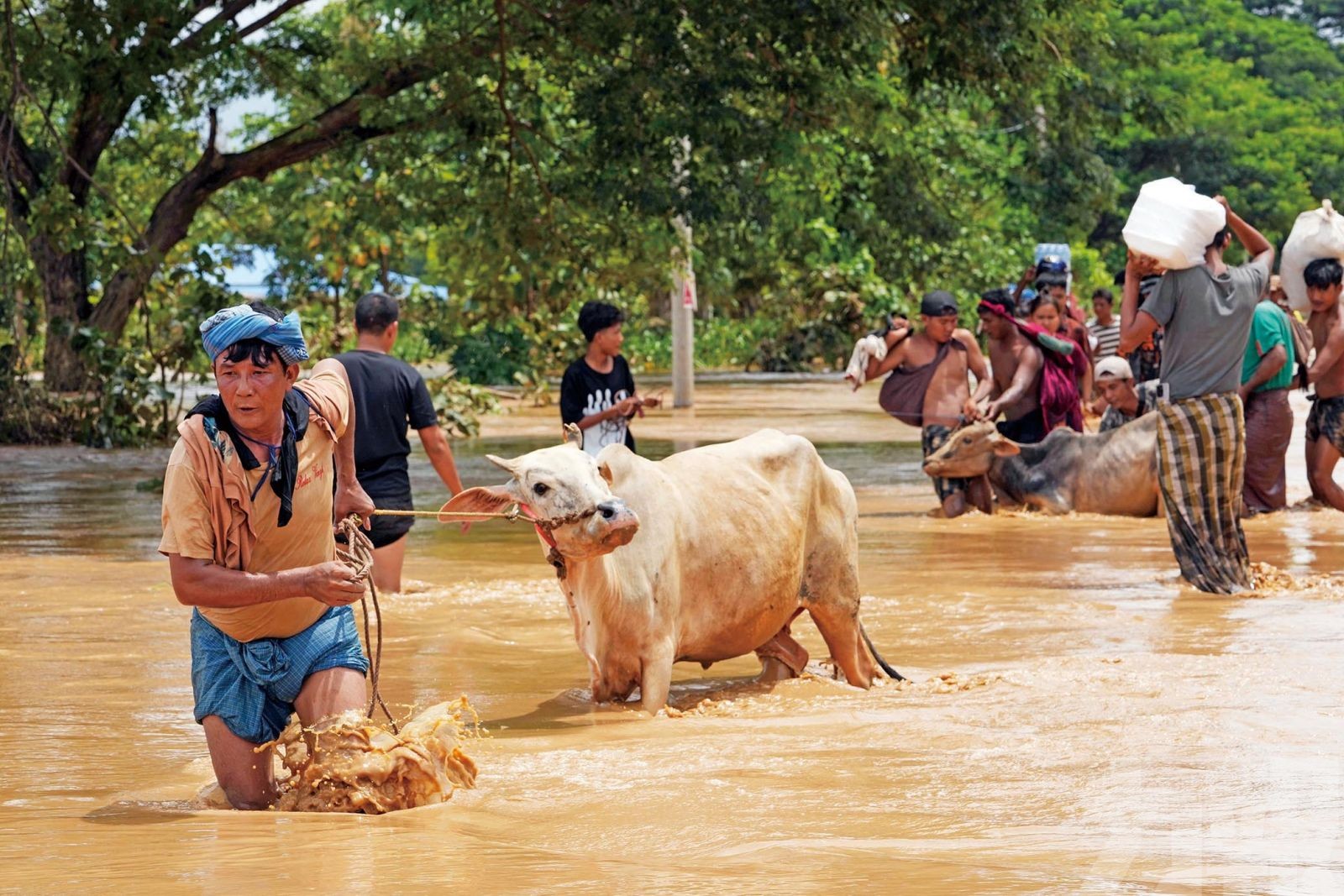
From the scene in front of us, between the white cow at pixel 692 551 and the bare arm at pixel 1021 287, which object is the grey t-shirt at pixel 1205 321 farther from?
the bare arm at pixel 1021 287

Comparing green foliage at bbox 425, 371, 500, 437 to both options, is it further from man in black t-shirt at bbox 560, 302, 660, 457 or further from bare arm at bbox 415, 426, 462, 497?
bare arm at bbox 415, 426, 462, 497

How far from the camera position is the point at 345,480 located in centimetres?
558

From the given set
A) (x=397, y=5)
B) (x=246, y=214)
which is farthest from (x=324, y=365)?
(x=246, y=214)

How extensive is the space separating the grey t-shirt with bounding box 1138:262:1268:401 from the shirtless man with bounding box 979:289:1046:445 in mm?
3859

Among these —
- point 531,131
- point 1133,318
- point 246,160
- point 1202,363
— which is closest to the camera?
point 1202,363

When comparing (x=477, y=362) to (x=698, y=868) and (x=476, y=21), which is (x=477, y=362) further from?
(x=698, y=868)

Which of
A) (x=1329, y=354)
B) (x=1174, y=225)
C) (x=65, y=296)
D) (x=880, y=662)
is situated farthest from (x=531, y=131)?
(x=880, y=662)

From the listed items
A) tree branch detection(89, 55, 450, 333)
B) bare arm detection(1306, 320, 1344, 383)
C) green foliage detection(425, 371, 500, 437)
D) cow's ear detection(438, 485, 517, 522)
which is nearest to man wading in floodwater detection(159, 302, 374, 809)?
cow's ear detection(438, 485, 517, 522)

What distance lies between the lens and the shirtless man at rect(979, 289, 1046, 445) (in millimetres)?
13141

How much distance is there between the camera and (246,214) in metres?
35.2

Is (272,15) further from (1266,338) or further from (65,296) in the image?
(1266,338)

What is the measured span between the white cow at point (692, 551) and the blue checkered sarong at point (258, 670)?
98 centimetres

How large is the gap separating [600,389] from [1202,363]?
2.99 metres

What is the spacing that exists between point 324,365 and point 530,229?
11.9 metres
